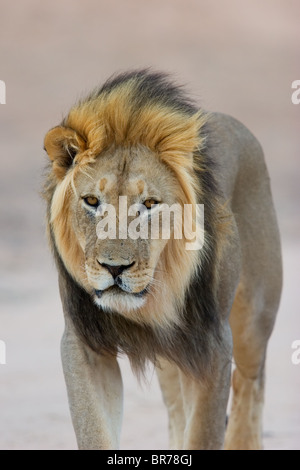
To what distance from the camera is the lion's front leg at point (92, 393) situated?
4.19m

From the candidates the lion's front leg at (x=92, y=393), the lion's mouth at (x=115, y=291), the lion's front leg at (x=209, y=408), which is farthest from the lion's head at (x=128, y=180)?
the lion's front leg at (x=209, y=408)

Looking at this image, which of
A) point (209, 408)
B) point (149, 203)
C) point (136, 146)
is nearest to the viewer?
point (149, 203)

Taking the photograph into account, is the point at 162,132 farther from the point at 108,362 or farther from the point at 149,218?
the point at 108,362

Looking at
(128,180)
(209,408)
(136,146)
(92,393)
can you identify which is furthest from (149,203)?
(209,408)

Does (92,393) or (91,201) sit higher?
(91,201)

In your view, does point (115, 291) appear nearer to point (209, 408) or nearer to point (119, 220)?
point (119, 220)

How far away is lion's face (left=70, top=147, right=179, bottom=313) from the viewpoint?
3896 millimetres

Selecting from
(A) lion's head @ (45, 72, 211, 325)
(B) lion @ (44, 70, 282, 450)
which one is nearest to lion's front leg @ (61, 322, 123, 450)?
(B) lion @ (44, 70, 282, 450)

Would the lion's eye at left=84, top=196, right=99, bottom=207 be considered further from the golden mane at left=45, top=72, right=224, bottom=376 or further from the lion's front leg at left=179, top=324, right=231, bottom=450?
the lion's front leg at left=179, top=324, right=231, bottom=450

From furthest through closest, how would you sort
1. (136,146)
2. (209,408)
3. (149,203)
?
1. (209,408)
2. (136,146)
3. (149,203)

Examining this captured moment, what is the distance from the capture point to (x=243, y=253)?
5.11m

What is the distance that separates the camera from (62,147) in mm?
4160

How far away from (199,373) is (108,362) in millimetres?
336

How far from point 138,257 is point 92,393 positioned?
0.55 meters
